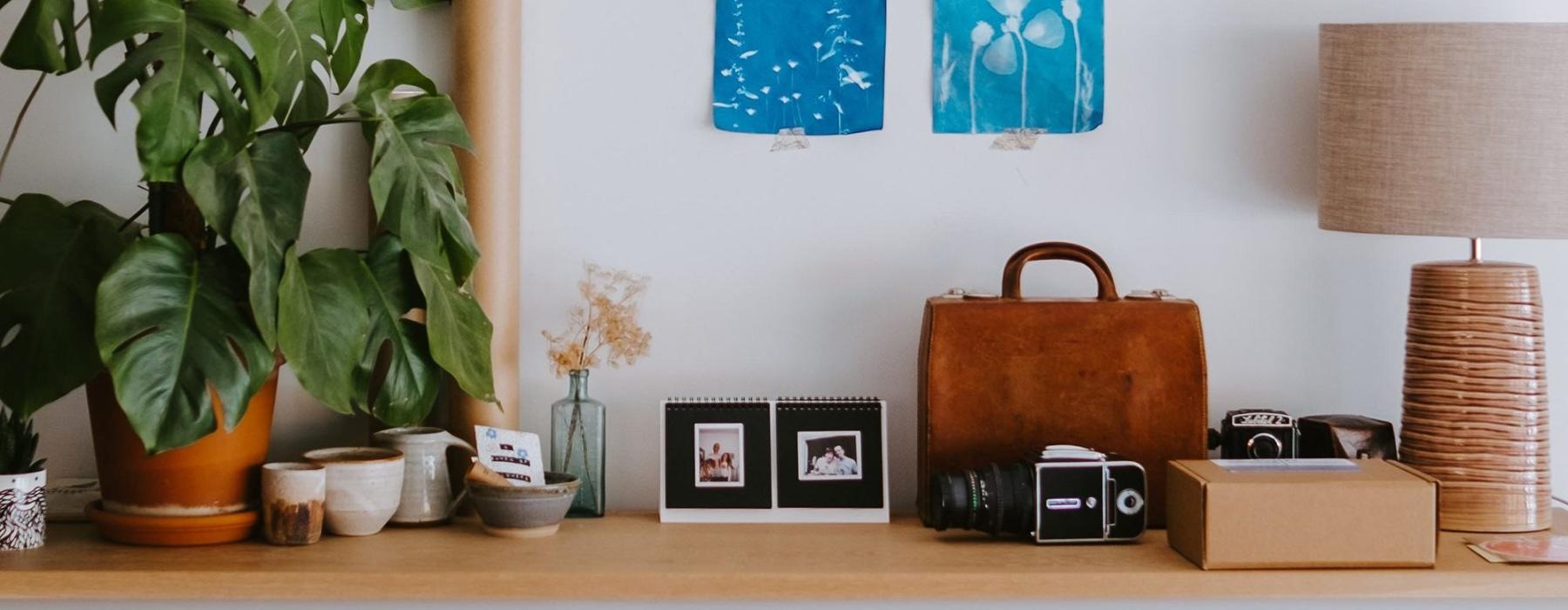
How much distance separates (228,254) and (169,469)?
0.28 m

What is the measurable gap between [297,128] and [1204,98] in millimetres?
1276

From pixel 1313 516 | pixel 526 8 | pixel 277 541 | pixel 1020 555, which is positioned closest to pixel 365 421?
pixel 277 541

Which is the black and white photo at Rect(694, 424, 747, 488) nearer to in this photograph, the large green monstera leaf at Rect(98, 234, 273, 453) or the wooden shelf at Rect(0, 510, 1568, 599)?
the wooden shelf at Rect(0, 510, 1568, 599)

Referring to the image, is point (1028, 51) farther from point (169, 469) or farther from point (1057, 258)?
point (169, 469)

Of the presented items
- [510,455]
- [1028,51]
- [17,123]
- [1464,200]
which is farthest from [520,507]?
[1464,200]

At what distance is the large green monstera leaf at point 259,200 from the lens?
1523 mm

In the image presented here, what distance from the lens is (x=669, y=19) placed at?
6.63 ft

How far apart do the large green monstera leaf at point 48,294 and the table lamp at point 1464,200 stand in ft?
5.14

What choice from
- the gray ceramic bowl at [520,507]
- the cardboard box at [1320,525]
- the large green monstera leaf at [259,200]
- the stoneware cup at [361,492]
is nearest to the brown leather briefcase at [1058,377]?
the cardboard box at [1320,525]

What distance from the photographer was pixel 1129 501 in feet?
5.74

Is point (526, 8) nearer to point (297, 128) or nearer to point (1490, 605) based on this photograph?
point (297, 128)

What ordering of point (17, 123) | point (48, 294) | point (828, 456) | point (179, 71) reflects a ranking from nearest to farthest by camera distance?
1. point (179, 71)
2. point (48, 294)
3. point (17, 123)
4. point (828, 456)

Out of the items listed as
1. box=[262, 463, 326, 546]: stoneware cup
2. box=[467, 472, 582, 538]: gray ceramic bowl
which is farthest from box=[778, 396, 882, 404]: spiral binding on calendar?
box=[262, 463, 326, 546]: stoneware cup

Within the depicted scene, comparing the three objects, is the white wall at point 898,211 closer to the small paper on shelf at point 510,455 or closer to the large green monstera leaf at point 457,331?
the small paper on shelf at point 510,455
